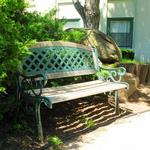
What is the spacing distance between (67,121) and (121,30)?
11.4 meters

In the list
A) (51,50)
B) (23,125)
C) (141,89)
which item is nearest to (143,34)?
(141,89)

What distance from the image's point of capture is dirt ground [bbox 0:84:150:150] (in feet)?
19.1

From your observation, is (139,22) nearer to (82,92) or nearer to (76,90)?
(76,90)

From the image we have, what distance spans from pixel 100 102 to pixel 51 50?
5.89 ft

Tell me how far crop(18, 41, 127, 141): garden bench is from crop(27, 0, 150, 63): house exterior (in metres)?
8.81

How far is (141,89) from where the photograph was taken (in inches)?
381

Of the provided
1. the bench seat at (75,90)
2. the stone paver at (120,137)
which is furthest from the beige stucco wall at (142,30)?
the stone paver at (120,137)

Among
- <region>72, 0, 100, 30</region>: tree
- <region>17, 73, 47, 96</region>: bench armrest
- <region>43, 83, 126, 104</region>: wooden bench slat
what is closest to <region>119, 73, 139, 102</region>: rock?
<region>43, 83, 126, 104</region>: wooden bench slat

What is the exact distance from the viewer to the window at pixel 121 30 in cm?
1738

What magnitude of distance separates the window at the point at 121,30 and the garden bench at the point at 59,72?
9595 millimetres

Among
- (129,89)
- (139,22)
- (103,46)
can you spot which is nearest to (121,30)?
(139,22)

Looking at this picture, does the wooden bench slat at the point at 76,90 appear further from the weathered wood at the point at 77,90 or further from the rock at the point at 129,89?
the rock at the point at 129,89

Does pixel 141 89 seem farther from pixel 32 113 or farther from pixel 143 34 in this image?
pixel 143 34

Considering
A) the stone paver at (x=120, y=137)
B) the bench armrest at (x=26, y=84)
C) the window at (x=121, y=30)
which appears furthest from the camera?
the window at (x=121, y=30)
